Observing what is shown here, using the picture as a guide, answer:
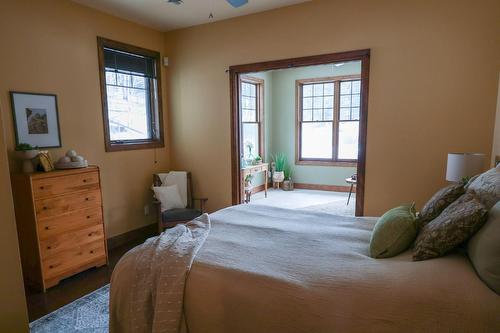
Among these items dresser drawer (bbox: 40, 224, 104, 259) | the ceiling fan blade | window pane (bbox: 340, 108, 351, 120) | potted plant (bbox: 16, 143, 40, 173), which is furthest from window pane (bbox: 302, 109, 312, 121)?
potted plant (bbox: 16, 143, 40, 173)

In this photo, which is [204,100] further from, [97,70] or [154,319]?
[154,319]

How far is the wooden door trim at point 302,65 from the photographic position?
3.26 m

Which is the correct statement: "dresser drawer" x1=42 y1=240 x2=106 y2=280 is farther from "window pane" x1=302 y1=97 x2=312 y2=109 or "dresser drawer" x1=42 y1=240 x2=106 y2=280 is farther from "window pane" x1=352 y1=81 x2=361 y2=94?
"window pane" x1=352 y1=81 x2=361 y2=94

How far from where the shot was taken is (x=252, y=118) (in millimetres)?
6527

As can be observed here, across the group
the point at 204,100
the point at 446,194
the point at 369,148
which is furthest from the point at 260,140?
the point at 446,194

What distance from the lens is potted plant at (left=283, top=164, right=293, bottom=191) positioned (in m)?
6.87

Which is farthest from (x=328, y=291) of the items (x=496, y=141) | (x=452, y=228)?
(x=496, y=141)

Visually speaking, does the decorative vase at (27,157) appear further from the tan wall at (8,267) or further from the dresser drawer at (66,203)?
the tan wall at (8,267)

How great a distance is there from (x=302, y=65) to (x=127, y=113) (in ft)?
7.82

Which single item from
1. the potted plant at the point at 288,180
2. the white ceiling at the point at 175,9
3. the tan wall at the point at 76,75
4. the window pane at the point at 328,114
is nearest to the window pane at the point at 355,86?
the window pane at the point at 328,114

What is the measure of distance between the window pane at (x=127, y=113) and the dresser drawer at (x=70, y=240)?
1.22 metres

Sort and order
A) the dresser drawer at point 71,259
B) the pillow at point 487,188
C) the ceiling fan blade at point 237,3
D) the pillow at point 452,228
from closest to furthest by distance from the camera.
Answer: the pillow at point 452,228, the pillow at point 487,188, the dresser drawer at point 71,259, the ceiling fan blade at point 237,3

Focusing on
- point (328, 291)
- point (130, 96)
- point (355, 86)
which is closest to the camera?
point (328, 291)

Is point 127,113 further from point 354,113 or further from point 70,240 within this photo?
point 354,113
